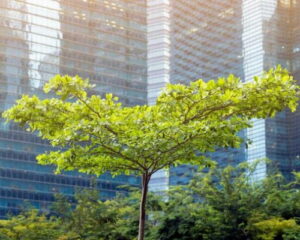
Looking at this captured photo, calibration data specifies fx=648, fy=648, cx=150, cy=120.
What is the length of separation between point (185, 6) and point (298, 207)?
162 metres

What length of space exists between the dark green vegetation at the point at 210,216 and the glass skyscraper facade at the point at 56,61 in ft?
326

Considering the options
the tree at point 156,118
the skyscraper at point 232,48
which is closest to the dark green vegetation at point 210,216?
the tree at point 156,118

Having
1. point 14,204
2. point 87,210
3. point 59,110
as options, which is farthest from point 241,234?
point 14,204

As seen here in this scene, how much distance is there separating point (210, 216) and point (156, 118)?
554 inches

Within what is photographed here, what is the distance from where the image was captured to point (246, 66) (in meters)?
163

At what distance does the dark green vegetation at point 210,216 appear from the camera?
2741 centimetres

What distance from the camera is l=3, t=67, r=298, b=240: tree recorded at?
14562 millimetres

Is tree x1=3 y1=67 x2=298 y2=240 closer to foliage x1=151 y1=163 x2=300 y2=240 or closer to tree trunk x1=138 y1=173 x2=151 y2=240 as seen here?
tree trunk x1=138 y1=173 x2=151 y2=240

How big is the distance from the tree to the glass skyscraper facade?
116780 millimetres

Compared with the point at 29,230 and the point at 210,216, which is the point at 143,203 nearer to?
the point at 210,216

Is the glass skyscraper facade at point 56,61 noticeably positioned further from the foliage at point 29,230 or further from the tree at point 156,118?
the tree at point 156,118

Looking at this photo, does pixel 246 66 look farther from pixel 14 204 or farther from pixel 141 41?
pixel 14 204

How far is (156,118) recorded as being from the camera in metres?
15.0

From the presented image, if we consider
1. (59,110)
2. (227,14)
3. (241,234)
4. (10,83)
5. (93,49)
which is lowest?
(241,234)
